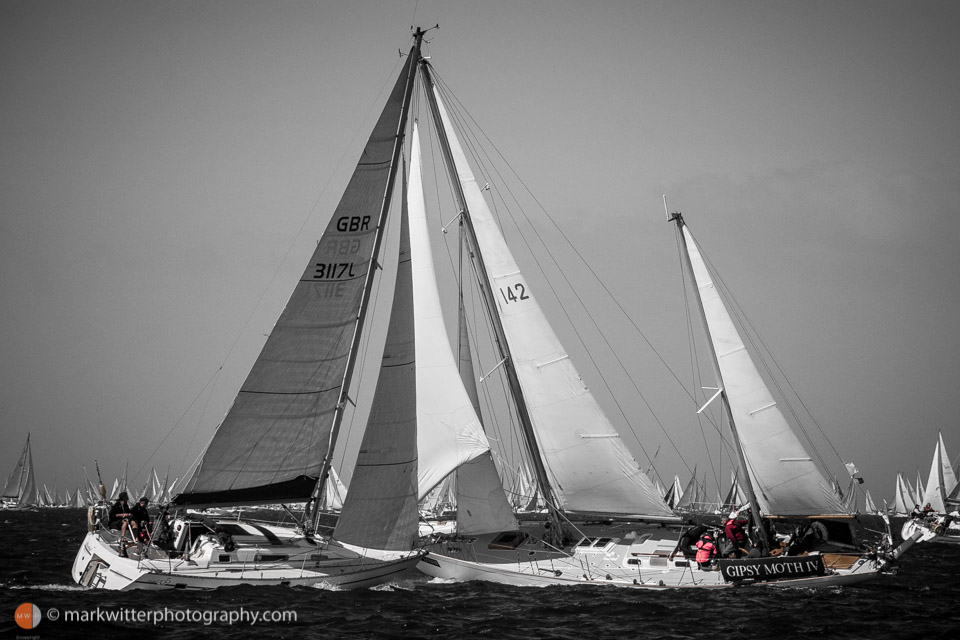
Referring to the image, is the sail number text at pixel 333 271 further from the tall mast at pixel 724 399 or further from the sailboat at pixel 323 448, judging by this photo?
the tall mast at pixel 724 399

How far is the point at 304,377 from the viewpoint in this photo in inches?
739

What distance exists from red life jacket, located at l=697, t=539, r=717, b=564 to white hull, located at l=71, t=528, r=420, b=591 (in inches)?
244

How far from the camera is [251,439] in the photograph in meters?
18.1

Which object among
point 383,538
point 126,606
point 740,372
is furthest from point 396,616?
point 740,372

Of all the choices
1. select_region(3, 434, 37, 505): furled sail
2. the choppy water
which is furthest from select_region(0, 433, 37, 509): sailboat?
the choppy water

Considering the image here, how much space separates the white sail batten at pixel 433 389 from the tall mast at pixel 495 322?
1.35 meters

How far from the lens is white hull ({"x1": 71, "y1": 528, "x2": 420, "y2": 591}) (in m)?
16.2

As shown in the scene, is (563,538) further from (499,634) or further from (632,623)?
(499,634)

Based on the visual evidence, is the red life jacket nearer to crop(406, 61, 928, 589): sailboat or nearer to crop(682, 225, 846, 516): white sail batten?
crop(406, 61, 928, 589): sailboat

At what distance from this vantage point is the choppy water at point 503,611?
13562 millimetres

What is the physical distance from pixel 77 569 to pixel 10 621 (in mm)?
4367

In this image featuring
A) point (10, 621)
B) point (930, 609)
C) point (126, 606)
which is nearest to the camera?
point (10, 621)

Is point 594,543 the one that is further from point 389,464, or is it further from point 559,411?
point 389,464

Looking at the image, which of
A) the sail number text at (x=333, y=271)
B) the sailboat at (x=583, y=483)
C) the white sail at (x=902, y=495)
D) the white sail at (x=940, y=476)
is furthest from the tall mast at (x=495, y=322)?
the white sail at (x=902, y=495)
